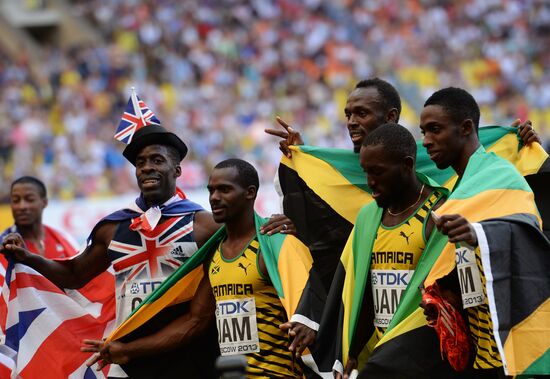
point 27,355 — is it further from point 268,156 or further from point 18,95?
point 18,95

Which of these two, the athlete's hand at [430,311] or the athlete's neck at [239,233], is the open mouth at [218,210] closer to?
the athlete's neck at [239,233]

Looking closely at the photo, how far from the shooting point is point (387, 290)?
6.45m

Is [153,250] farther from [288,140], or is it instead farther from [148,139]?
[288,140]

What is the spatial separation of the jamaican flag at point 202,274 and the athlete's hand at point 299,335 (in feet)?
0.41

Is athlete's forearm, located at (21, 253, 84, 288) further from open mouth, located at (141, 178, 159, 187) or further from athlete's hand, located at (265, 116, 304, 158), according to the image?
athlete's hand, located at (265, 116, 304, 158)

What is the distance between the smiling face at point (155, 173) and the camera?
7762 millimetres

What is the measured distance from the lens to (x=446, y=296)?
6.18 meters

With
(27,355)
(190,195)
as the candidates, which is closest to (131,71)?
(190,195)

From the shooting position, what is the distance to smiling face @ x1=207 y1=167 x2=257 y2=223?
711 centimetres

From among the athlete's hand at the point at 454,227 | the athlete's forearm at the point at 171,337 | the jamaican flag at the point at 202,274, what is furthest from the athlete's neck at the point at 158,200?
the athlete's hand at the point at 454,227

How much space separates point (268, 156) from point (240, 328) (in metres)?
14.0

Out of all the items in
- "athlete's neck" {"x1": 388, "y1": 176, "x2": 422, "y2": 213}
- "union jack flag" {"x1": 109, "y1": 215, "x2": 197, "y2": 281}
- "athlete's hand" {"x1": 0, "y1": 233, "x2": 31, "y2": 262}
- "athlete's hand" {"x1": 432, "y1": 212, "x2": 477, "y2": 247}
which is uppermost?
"athlete's hand" {"x1": 0, "y1": 233, "x2": 31, "y2": 262}

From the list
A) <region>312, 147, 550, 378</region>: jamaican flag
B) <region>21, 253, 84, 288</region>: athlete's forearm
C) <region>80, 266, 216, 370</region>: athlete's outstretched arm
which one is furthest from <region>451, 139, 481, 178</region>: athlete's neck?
<region>21, 253, 84, 288</region>: athlete's forearm

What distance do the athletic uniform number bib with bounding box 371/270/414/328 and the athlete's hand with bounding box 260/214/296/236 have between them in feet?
2.58
